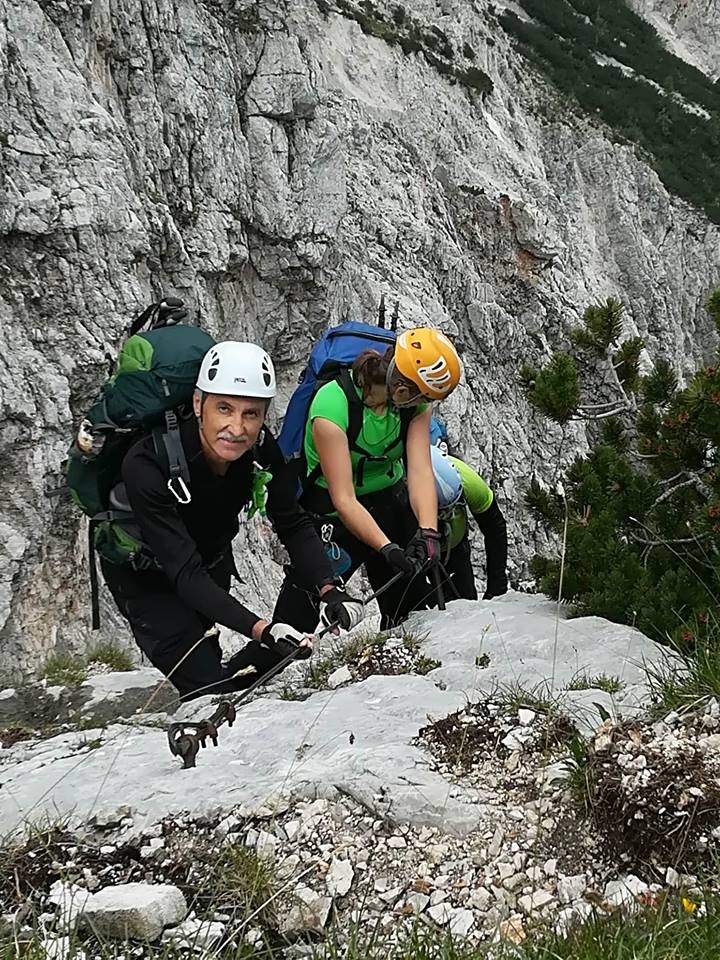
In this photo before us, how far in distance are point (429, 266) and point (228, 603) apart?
57.3 ft

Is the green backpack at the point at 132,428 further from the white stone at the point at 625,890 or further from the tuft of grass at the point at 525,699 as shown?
the white stone at the point at 625,890

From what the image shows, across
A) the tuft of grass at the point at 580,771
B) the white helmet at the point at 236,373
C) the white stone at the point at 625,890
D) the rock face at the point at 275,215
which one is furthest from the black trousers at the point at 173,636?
the rock face at the point at 275,215

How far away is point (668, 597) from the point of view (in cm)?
436

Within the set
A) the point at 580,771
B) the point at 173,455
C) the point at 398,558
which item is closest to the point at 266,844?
the point at 580,771

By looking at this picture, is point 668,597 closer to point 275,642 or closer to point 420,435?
point 420,435

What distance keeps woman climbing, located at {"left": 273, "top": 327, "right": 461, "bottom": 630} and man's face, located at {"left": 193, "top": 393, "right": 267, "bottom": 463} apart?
91 centimetres

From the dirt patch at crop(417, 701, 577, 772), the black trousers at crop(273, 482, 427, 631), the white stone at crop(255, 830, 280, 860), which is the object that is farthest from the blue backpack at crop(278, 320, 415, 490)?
the white stone at crop(255, 830, 280, 860)

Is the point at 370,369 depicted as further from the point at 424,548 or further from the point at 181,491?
the point at 181,491

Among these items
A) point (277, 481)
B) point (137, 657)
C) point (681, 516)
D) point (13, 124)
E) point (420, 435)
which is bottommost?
point (137, 657)

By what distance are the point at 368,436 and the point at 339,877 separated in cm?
301

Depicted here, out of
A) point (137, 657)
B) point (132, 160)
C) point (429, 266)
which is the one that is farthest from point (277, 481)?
point (429, 266)

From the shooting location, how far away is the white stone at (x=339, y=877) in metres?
2.40

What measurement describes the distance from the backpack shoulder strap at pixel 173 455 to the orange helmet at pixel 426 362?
1509mm

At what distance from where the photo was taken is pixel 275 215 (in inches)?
627
